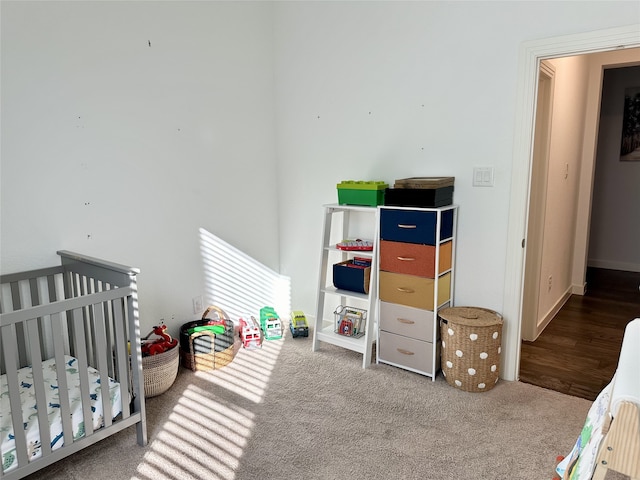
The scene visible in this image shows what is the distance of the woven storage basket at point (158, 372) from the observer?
7.70 feet

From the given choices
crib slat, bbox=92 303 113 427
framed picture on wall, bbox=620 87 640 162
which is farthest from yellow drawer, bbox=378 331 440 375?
framed picture on wall, bbox=620 87 640 162

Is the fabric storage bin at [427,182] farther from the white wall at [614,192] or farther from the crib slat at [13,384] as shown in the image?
the white wall at [614,192]

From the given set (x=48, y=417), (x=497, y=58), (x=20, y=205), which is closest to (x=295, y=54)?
(x=497, y=58)

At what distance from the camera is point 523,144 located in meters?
2.37

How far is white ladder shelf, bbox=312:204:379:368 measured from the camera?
8.96ft

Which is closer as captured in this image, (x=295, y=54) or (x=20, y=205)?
(x=20, y=205)

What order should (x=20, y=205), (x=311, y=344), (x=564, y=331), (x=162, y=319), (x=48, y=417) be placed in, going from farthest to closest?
(x=564, y=331), (x=311, y=344), (x=162, y=319), (x=20, y=205), (x=48, y=417)

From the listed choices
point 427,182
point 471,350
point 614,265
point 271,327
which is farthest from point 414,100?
point 614,265

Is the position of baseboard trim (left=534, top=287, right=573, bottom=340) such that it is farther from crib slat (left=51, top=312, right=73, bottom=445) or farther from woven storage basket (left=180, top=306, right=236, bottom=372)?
crib slat (left=51, top=312, right=73, bottom=445)

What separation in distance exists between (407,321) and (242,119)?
1781 mm

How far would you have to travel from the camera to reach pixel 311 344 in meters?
3.11

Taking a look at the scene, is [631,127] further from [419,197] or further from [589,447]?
[589,447]

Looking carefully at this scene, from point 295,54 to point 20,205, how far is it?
6.68ft

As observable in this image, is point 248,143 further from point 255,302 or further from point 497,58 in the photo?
point 497,58
